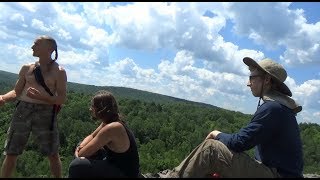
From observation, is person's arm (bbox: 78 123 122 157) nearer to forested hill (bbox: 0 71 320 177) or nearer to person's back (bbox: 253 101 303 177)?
person's back (bbox: 253 101 303 177)

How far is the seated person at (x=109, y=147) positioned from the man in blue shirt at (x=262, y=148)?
422 millimetres

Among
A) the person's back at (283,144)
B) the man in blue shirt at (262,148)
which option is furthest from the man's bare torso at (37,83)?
the person's back at (283,144)

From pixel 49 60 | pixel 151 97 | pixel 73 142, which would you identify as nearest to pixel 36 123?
pixel 49 60

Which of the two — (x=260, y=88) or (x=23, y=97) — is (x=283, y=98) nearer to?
(x=260, y=88)

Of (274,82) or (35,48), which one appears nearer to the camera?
(274,82)

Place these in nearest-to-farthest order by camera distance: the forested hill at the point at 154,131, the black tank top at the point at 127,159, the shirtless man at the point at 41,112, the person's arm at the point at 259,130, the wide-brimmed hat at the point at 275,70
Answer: the person's arm at the point at 259,130, the black tank top at the point at 127,159, the wide-brimmed hat at the point at 275,70, the shirtless man at the point at 41,112, the forested hill at the point at 154,131

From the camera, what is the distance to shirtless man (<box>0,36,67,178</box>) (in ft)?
19.0

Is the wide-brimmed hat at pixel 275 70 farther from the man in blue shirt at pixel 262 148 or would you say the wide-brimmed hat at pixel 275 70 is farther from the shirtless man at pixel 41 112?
the shirtless man at pixel 41 112

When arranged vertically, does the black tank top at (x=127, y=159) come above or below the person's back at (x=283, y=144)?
below

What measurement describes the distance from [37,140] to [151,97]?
163 meters

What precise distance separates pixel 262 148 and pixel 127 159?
1.16 metres

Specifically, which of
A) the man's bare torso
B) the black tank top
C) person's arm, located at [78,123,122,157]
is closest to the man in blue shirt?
the black tank top

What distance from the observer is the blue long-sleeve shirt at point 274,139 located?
4371mm

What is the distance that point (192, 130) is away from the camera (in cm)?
6100
